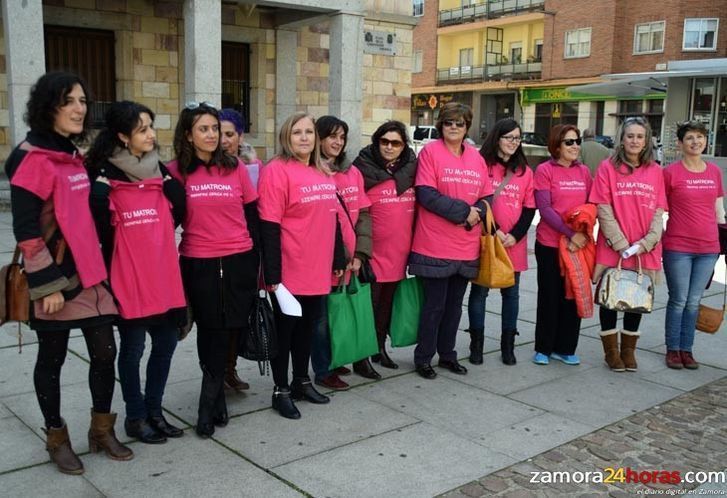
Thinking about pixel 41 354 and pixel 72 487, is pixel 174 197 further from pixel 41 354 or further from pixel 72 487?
pixel 72 487

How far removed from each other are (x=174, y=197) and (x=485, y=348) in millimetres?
3160

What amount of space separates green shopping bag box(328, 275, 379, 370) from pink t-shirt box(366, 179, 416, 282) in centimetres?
27

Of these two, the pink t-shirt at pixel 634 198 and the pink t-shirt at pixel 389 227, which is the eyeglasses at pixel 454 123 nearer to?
the pink t-shirt at pixel 389 227

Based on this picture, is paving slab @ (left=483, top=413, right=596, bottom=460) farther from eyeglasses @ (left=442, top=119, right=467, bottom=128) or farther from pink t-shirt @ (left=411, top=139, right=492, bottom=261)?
eyeglasses @ (left=442, top=119, right=467, bottom=128)

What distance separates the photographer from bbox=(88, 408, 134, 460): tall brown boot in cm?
366

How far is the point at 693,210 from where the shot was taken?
5320mm

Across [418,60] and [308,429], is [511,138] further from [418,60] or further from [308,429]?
[418,60]

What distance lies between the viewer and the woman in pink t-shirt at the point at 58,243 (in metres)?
3.21

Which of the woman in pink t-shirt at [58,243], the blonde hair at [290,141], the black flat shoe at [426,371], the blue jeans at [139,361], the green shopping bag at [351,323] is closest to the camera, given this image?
the woman in pink t-shirt at [58,243]

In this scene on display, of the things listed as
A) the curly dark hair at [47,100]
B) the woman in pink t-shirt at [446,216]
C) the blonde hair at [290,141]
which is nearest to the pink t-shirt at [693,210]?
the woman in pink t-shirt at [446,216]

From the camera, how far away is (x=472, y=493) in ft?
11.3

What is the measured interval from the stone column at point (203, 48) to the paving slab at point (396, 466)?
9.48m

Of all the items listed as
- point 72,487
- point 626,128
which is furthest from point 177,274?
point 626,128

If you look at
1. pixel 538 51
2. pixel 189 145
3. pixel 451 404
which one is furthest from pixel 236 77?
pixel 538 51
